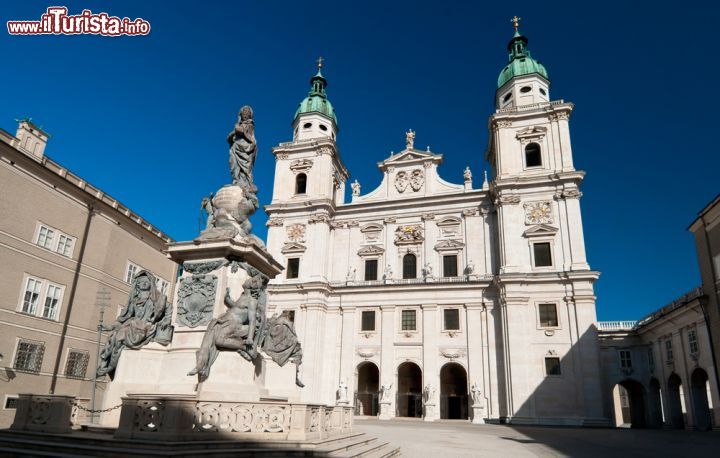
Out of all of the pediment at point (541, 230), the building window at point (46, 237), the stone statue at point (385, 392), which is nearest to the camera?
the building window at point (46, 237)

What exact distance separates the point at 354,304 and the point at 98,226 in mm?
18194

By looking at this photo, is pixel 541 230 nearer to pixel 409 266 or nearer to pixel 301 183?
pixel 409 266

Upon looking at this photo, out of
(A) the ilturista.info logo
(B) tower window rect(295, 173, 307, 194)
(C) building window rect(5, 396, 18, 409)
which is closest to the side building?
(C) building window rect(5, 396, 18, 409)

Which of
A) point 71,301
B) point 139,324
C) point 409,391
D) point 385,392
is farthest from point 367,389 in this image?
point 139,324

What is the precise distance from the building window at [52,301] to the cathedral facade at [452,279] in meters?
15.0

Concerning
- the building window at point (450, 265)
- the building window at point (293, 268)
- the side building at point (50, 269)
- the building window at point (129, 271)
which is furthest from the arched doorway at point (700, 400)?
the building window at point (129, 271)

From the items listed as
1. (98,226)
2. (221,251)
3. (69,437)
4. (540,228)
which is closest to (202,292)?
(221,251)

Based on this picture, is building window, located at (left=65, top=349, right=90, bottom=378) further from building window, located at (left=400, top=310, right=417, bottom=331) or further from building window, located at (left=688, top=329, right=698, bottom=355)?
building window, located at (left=688, top=329, right=698, bottom=355)

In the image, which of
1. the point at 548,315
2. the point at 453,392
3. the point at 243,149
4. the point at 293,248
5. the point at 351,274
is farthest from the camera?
the point at 293,248

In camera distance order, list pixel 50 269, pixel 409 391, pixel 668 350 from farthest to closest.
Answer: pixel 409 391
pixel 668 350
pixel 50 269

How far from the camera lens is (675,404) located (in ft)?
100

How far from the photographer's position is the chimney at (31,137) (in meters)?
25.8

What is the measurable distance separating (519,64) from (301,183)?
70.7 ft

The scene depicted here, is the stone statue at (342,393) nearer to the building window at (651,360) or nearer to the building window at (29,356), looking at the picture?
the building window at (29,356)
